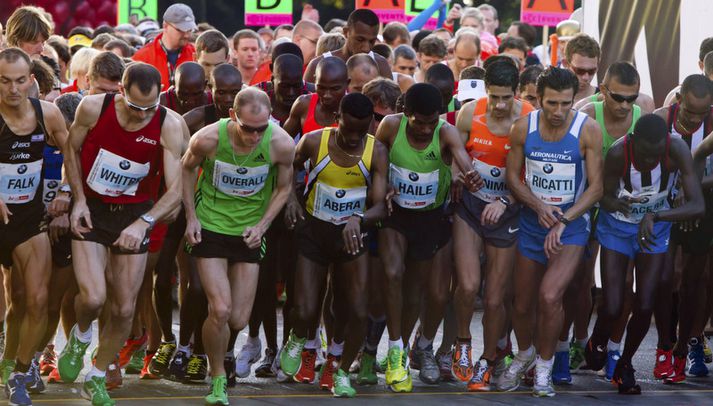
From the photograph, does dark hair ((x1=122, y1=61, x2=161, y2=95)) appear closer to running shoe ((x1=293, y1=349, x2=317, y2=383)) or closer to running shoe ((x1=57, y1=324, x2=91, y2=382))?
running shoe ((x1=57, y1=324, x2=91, y2=382))

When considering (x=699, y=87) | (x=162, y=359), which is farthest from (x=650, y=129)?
(x=162, y=359)

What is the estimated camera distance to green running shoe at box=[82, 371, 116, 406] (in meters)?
8.70

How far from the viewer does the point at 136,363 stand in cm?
1025

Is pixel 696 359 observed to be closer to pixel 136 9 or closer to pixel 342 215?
pixel 342 215

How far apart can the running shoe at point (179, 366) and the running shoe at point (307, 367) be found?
30.3 inches

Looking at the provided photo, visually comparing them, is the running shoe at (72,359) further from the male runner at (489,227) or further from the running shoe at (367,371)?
the male runner at (489,227)

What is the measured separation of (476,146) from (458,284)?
958 mm

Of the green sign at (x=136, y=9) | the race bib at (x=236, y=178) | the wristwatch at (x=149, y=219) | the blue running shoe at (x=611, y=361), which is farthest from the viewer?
the green sign at (x=136, y=9)

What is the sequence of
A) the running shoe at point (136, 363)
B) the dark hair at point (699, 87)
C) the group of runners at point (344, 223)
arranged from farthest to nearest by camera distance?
the running shoe at point (136, 363), the dark hair at point (699, 87), the group of runners at point (344, 223)

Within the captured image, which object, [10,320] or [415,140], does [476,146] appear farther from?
[10,320]

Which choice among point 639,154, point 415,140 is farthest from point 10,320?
point 639,154

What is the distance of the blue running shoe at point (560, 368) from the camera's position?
10.2 m

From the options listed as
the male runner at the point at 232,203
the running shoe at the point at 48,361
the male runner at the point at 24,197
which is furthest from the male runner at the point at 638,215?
the running shoe at the point at 48,361

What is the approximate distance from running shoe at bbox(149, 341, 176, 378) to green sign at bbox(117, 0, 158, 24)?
1214cm
